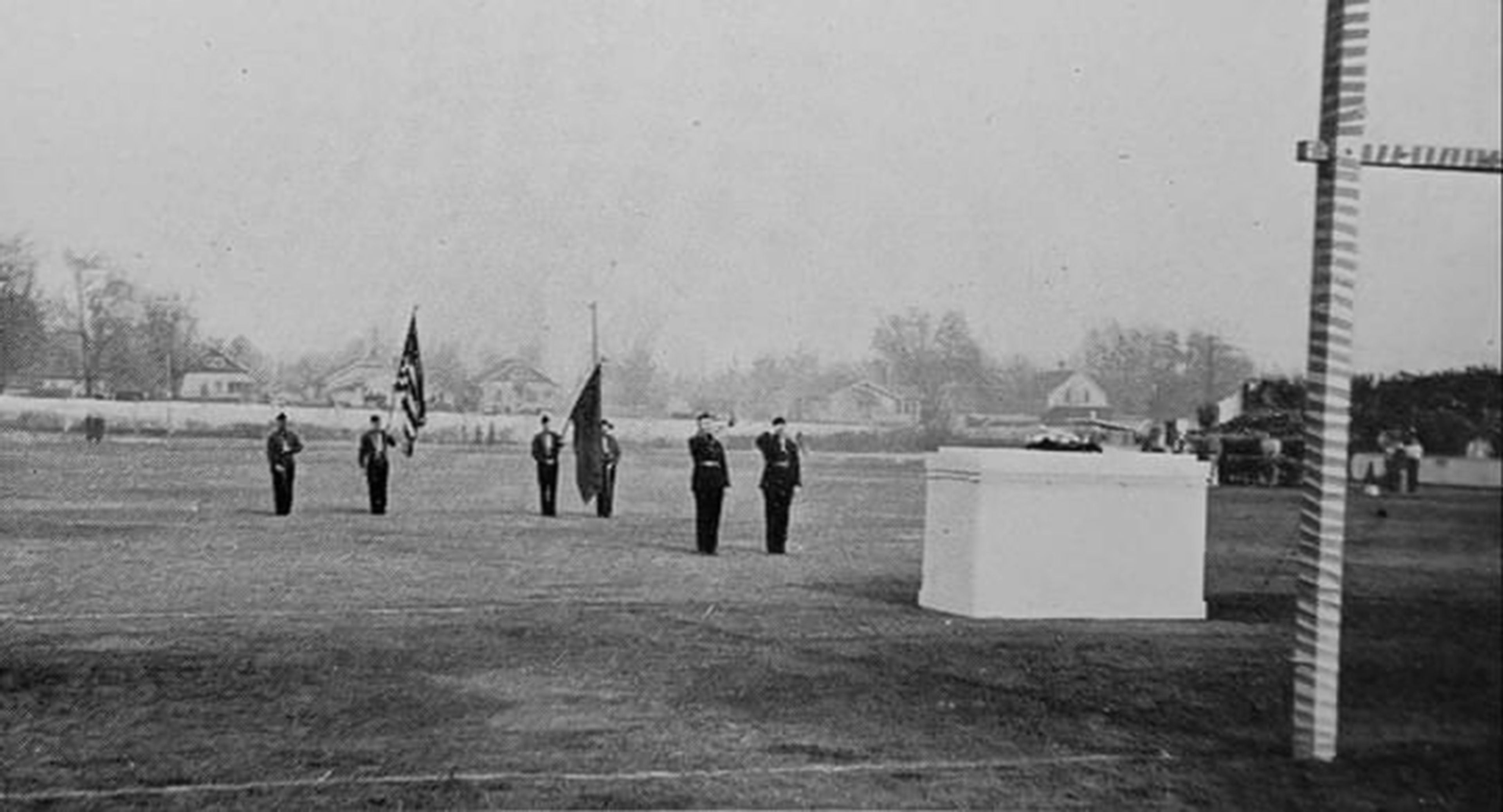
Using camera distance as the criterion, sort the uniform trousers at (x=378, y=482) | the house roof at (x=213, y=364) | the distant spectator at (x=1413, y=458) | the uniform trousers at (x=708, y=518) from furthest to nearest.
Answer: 1. the uniform trousers at (x=708, y=518)
2. the uniform trousers at (x=378, y=482)
3. the house roof at (x=213, y=364)
4. the distant spectator at (x=1413, y=458)

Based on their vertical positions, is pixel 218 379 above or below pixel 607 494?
above

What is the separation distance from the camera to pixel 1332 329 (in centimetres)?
201

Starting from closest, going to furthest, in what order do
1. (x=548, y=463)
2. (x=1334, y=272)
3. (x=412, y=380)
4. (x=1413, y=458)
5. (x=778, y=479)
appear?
(x=1334, y=272), (x=1413, y=458), (x=412, y=380), (x=548, y=463), (x=778, y=479)

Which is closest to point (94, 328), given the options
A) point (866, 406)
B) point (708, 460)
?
point (708, 460)

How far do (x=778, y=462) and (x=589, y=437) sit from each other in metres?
0.33

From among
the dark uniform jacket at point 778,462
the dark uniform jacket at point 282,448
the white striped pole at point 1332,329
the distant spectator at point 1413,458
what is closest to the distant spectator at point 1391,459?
the distant spectator at point 1413,458

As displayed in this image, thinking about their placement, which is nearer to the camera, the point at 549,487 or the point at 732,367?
the point at 732,367

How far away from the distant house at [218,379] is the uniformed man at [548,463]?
1.49 feet

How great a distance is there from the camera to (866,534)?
246 centimetres

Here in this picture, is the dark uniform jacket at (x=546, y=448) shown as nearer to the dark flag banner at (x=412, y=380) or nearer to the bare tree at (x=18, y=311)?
the dark flag banner at (x=412, y=380)

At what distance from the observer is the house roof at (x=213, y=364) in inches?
87.0

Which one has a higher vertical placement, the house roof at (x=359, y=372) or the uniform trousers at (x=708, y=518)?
the house roof at (x=359, y=372)

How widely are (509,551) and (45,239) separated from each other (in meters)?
0.89

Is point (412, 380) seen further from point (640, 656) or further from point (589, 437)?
point (640, 656)
